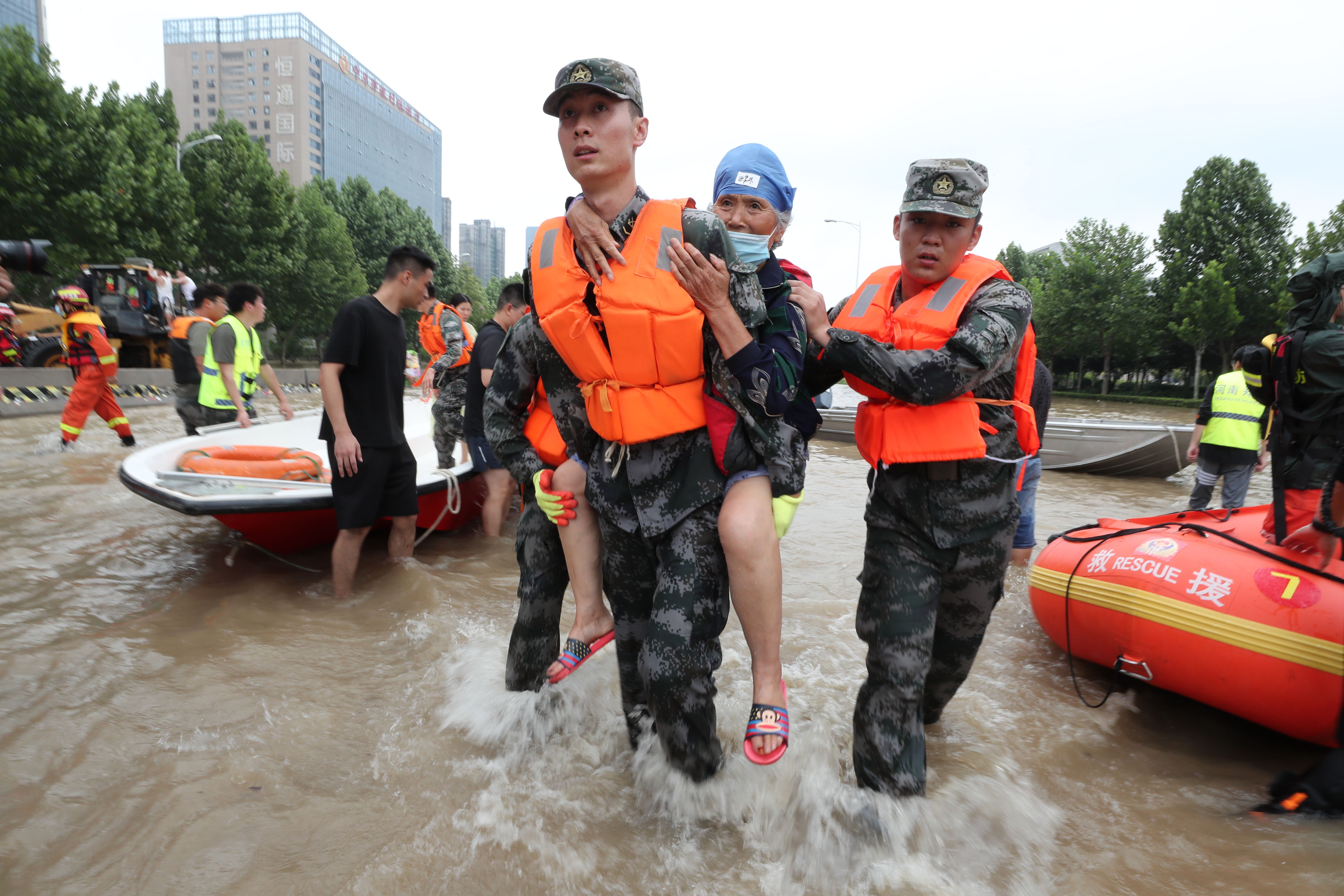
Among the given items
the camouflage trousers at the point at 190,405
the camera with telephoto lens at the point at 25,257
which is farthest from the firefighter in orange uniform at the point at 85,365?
the camera with telephoto lens at the point at 25,257

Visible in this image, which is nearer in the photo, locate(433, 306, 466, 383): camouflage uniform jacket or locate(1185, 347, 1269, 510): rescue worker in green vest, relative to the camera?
locate(1185, 347, 1269, 510): rescue worker in green vest

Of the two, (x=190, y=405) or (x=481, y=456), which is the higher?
(x=190, y=405)

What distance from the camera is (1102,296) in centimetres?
4078

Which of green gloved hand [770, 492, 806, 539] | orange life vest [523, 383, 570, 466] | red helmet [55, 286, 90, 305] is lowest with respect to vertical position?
green gloved hand [770, 492, 806, 539]

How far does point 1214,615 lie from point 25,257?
543 cm

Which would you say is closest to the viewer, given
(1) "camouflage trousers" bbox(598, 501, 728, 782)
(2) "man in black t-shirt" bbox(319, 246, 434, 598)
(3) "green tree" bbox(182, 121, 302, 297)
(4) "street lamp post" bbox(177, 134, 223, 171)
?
(1) "camouflage trousers" bbox(598, 501, 728, 782)

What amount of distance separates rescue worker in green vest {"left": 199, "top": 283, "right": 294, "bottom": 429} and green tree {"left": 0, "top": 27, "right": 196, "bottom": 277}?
1423 cm

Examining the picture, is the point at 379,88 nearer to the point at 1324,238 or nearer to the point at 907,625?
the point at 1324,238

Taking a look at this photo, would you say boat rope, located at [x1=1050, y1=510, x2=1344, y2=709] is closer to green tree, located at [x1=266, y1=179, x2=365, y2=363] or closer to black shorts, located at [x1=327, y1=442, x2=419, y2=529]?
black shorts, located at [x1=327, y1=442, x2=419, y2=529]

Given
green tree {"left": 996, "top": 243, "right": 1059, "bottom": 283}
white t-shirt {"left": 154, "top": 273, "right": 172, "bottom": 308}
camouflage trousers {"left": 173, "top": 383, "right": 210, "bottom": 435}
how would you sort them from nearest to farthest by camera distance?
camouflage trousers {"left": 173, "top": 383, "right": 210, "bottom": 435} < white t-shirt {"left": 154, "top": 273, "right": 172, "bottom": 308} < green tree {"left": 996, "top": 243, "right": 1059, "bottom": 283}

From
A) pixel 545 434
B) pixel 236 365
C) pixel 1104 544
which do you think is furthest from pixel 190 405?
pixel 1104 544

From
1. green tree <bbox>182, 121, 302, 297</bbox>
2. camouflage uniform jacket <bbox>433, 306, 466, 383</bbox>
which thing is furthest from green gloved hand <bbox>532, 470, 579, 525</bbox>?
green tree <bbox>182, 121, 302, 297</bbox>

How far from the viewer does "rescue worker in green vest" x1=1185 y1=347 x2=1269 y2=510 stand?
256 inches

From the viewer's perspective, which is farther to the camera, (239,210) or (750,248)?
(239,210)
